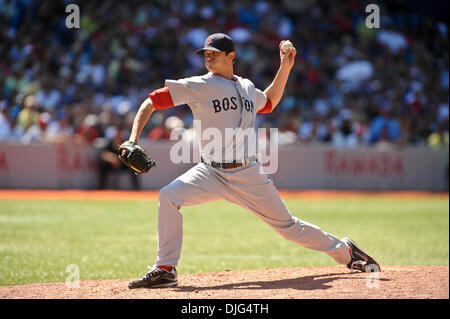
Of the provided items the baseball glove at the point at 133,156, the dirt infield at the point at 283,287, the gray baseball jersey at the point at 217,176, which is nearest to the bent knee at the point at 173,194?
the gray baseball jersey at the point at 217,176

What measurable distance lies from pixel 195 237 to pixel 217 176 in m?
5.07

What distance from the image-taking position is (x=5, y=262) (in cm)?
787

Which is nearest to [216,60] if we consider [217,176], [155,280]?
[217,176]

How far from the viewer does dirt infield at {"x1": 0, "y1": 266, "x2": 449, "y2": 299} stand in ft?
15.8

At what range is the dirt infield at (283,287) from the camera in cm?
482

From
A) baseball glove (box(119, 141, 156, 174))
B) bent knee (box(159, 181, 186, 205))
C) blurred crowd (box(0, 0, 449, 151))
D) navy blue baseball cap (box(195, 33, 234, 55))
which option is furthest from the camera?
blurred crowd (box(0, 0, 449, 151))

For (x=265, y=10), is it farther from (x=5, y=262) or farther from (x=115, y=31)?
(x=5, y=262)

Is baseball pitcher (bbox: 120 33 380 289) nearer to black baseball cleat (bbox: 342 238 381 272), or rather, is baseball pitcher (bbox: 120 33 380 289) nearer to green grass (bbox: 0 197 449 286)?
black baseball cleat (bbox: 342 238 381 272)

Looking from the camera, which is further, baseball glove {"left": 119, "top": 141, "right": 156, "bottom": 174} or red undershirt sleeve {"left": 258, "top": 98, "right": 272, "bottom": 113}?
red undershirt sleeve {"left": 258, "top": 98, "right": 272, "bottom": 113}

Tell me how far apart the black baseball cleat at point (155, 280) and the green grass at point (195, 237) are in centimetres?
171

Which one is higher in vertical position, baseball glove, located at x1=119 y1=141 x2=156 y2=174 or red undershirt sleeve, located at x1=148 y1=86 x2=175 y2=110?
red undershirt sleeve, located at x1=148 y1=86 x2=175 y2=110

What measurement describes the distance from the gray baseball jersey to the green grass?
1941mm

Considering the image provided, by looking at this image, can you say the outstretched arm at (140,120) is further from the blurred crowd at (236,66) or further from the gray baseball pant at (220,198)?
the blurred crowd at (236,66)

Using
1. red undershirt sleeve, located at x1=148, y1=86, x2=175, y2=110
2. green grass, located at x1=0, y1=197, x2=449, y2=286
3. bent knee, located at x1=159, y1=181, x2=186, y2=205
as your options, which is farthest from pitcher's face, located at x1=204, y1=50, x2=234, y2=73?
green grass, located at x1=0, y1=197, x2=449, y2=286
